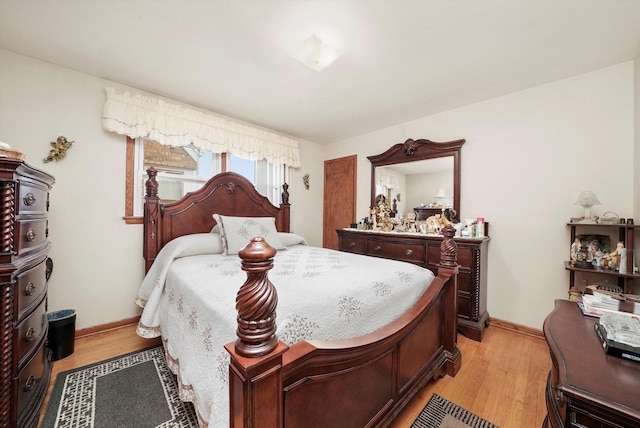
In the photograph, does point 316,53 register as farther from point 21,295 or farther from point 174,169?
point 21,295

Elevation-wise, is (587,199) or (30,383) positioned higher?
(587,199)

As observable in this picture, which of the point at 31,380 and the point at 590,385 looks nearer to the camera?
the point at 590,385

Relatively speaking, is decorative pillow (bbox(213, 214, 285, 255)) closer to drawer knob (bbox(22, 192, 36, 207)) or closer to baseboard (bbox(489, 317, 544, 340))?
drawer knob (bbox(22, 192, 36, 207))

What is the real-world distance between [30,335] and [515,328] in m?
3.72

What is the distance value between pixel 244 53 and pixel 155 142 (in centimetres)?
149

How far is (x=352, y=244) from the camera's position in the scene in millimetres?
3320

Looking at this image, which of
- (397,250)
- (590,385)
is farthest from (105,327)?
(590,385)

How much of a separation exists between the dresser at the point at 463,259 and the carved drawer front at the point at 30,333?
284 centimetres

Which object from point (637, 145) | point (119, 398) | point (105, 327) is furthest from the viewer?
point (105, 327)

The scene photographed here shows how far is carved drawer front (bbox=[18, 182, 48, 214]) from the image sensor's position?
1.23 metres

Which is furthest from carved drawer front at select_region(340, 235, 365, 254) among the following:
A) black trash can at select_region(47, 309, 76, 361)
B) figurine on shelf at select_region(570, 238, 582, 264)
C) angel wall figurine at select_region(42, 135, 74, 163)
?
angel wall figurine at select_region(42, 135, 74, 163)

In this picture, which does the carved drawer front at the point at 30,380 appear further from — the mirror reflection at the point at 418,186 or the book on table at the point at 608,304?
the mirror reflection at the point at 418,186

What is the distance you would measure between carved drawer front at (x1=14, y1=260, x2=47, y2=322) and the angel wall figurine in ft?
3.69

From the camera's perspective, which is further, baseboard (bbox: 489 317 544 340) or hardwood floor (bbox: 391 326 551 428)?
baseboard (bbox: 489 317 544 340)
